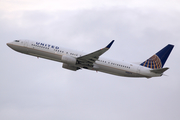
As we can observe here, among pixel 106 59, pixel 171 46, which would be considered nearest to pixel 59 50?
pixel 106 59

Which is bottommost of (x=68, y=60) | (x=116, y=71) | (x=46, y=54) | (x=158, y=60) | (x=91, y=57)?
(x=116, y=71)

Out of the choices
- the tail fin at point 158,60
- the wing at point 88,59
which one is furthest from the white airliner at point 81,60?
the tail fin at point 158,60

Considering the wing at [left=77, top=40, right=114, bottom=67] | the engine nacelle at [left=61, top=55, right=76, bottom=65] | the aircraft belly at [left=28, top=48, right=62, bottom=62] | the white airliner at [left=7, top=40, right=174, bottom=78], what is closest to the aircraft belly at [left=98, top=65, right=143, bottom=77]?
the white airliner at [left=7, top=40, right=174, bottom=78]

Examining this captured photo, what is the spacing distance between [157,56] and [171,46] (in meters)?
3.87

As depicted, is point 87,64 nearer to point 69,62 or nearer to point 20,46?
point 69,62

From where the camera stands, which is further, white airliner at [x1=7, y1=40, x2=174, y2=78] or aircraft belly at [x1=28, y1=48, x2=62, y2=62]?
aircraft belly at [x1=28, y1=48, x2=62, y2=62]

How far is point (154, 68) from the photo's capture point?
60.2 meters

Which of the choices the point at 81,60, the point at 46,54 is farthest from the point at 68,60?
the point at 46,54

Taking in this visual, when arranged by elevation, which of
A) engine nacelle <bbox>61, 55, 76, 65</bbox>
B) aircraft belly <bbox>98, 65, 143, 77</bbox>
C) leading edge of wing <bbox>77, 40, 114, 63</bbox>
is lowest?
aircraft belly <bbox>98, 65, 143, 77</bbox>

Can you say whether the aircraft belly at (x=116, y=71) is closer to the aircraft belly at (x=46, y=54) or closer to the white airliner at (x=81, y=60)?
the white airliner at (x=81, y=60)

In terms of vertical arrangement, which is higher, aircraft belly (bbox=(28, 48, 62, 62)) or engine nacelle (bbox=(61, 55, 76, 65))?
aircraft belly (bbox=(28, 48, 62, 62))

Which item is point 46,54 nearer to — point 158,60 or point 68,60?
point 68,60

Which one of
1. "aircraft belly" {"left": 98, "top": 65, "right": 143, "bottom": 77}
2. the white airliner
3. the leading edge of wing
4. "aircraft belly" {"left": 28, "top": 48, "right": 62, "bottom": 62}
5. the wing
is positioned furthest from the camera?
"aircraft belly" {"left": 98, "top": 65, "right": 143, "bottom": 77}

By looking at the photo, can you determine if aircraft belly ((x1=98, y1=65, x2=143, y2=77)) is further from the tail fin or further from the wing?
the tail fin
